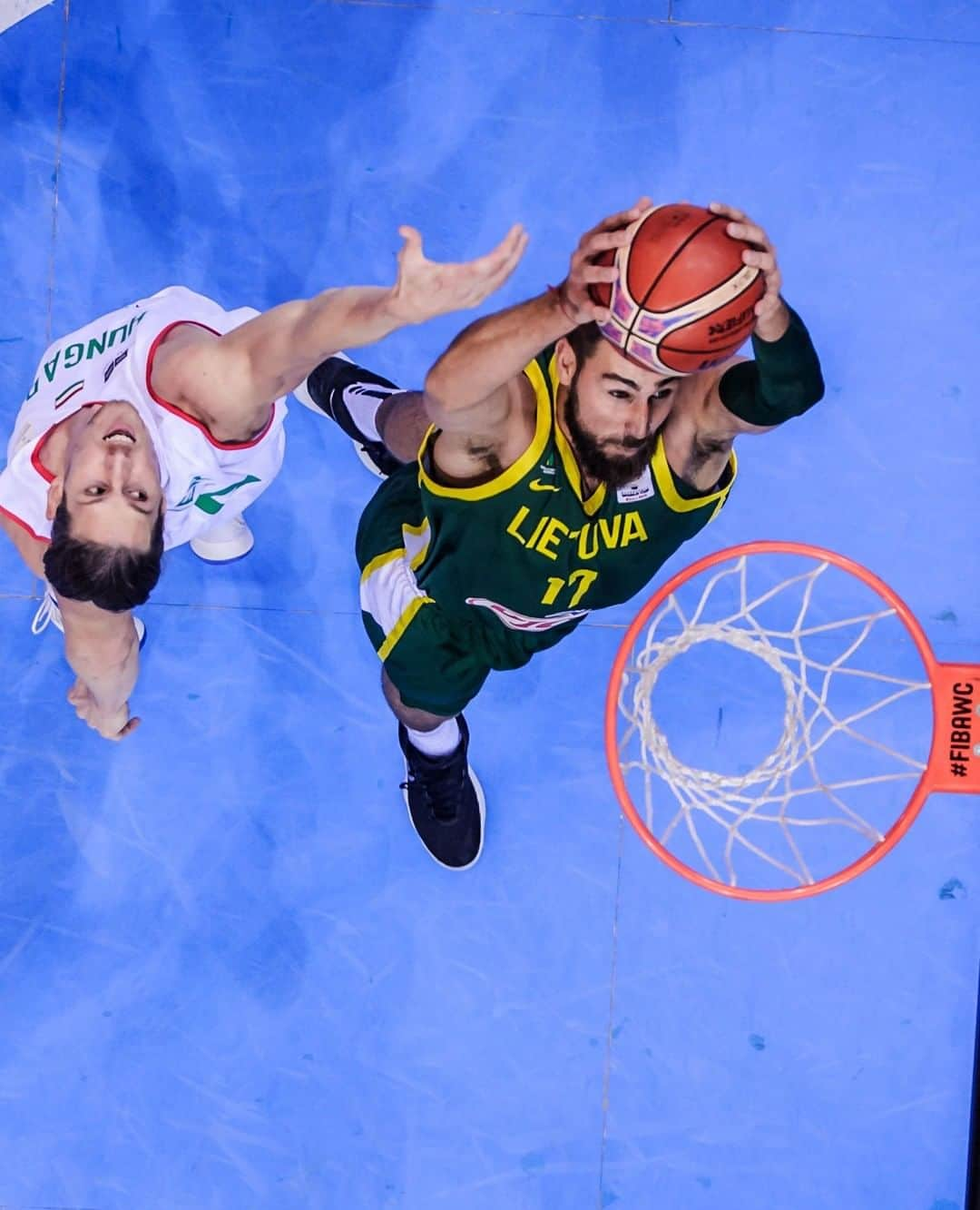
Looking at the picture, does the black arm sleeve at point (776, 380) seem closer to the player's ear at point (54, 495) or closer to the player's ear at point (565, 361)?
the player's ear at point (565, 361)

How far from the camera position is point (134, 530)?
7.64 feet

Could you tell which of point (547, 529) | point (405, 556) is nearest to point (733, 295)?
point (547, 529)

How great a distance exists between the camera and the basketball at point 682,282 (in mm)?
1850

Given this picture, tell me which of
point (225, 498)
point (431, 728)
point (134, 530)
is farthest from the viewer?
point (431, 728)

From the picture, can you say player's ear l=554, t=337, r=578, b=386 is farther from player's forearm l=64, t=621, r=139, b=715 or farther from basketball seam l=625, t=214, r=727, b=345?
player's forearm l=64, t=621, r=139, b=715

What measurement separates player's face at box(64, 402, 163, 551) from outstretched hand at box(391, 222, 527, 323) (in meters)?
0.69

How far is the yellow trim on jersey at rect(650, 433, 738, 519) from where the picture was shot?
234 cm

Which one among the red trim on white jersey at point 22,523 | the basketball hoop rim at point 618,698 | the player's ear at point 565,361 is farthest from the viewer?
the basketball hoop rim at point 618,698

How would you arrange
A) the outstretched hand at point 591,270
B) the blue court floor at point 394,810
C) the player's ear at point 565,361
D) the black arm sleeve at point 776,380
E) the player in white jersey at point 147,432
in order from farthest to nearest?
the blue court floor at point 394,810 < the player in white jersey at point 147,432 < the player's ear at point 565,361 < the black arm sleeve at point 776,380 < the outstretched hand at point 591,270

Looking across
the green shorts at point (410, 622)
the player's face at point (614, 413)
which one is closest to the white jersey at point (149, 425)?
the green shorts at point (410, 622)

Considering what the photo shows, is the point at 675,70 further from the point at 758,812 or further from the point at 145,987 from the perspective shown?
the point at 145,987

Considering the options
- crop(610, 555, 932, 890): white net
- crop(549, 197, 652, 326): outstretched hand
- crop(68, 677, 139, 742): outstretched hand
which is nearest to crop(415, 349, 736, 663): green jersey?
crop(549, 197, 652, 326): outstretched hand

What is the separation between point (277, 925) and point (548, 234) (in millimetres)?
2276

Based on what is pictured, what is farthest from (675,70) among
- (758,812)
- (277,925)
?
(277,925)
